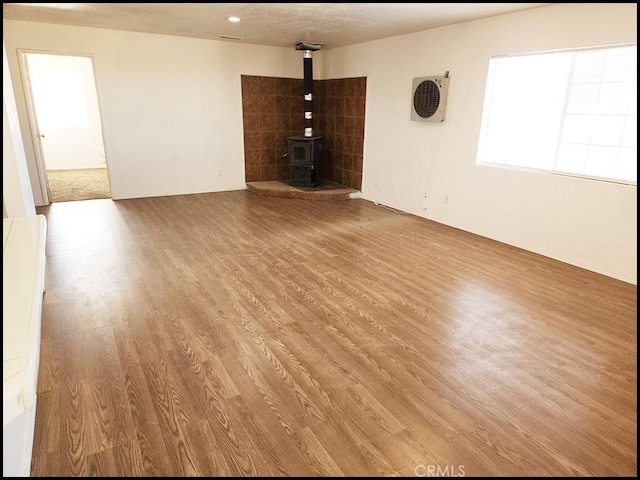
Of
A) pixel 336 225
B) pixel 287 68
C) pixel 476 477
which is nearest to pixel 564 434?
pixel 476 477

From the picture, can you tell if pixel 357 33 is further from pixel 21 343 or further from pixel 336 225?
pixel 21 343

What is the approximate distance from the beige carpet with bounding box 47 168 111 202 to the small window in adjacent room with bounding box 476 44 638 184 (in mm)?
5999

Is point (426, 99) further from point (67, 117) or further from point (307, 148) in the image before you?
point (67, 117)

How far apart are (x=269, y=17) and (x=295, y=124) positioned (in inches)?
117

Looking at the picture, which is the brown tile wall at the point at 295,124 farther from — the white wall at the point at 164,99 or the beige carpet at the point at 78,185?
the beige carpet at the point at 78,185

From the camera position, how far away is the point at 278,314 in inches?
117

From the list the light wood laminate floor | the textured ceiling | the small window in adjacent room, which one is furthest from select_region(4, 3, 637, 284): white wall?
the light wood laminate floor

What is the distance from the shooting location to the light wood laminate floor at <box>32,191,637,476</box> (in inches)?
70.2

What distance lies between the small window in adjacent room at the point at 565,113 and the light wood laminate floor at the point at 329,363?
3.54ft

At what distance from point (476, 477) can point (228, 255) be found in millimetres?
3048

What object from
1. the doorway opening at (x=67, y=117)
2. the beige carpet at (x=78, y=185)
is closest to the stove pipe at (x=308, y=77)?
the beige carpet at (x=78, y=185)

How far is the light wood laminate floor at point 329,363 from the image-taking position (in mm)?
1782

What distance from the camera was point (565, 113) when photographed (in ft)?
13.4

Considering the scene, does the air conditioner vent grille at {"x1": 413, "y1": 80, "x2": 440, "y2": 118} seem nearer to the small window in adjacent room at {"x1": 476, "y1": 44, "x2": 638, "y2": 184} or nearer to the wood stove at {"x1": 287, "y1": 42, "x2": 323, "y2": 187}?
the small window in adjacent room at {"x1": 476, "y1": 44, "x2": 638, "y2": 184}
